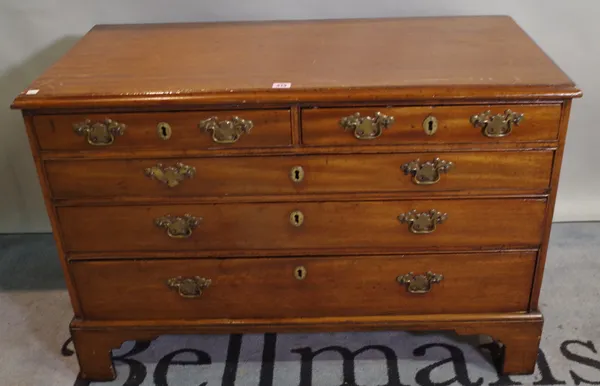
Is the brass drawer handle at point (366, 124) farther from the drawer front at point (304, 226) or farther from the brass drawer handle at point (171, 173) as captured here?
the brass drawer handle at point (171, 173)

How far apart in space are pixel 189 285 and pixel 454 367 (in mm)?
754

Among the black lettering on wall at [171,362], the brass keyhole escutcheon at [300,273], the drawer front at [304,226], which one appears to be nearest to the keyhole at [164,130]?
the drawer front at [304,226]

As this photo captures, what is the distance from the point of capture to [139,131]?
55.7 inches

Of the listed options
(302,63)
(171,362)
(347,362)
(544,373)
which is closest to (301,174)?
(302,63)

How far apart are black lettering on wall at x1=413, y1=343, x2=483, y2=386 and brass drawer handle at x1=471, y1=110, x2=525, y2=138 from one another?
698 millimetres

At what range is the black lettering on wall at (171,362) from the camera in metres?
1.75

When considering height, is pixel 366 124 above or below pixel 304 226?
above

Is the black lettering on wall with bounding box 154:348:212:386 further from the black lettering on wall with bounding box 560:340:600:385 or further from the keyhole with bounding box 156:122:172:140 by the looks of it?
the black lettering on wall with bounding box 560:340:600:385

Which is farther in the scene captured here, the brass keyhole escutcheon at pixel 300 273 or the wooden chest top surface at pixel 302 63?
the brass keyhole escutcheon at pixel 300 273

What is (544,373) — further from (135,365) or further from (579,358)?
(135,365)

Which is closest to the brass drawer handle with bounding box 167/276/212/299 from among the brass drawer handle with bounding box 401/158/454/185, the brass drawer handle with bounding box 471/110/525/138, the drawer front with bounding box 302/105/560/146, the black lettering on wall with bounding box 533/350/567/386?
the drawer front with bounding box 302/105/560/146

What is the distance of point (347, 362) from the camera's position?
70.1 inches

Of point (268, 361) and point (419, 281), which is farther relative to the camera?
point (268, 361)

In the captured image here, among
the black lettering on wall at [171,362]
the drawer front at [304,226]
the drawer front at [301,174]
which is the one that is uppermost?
the drawer front at [301,174]
